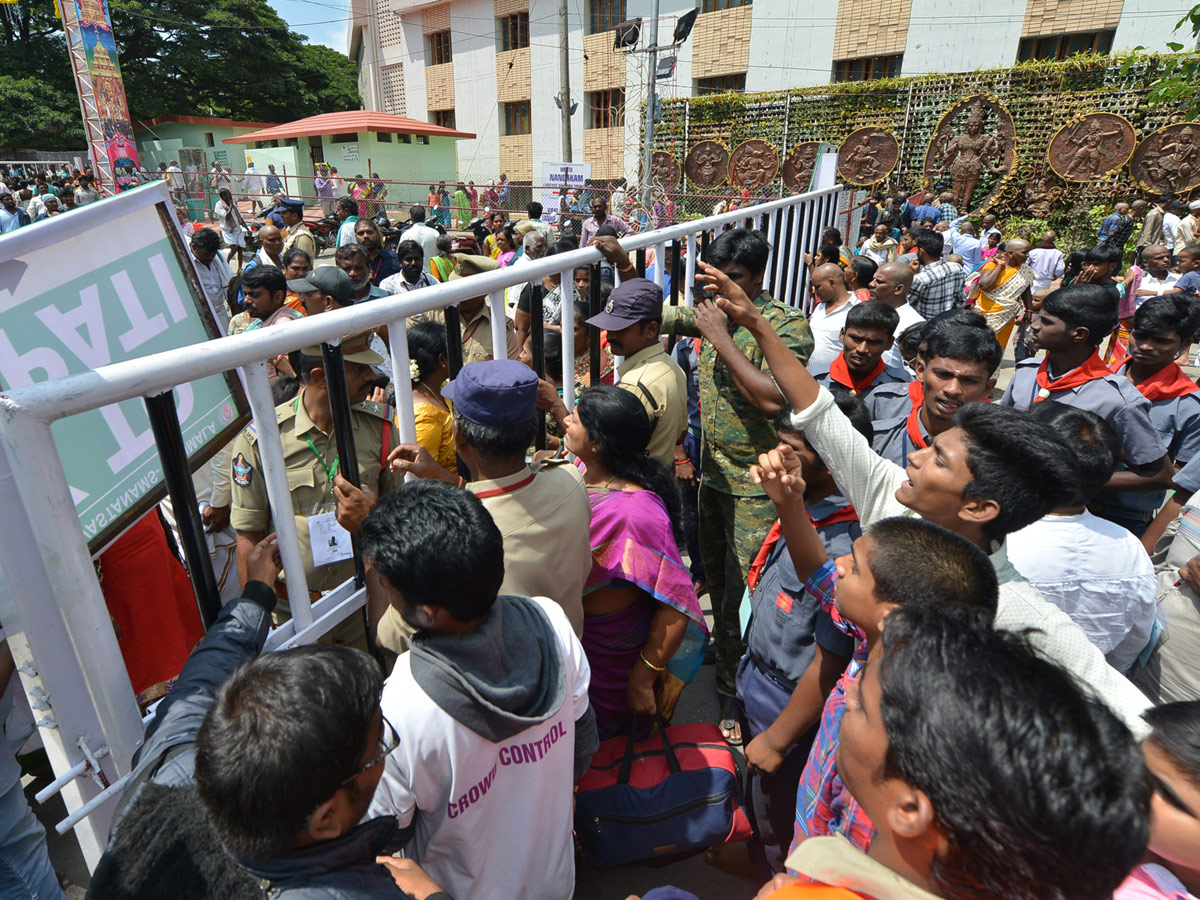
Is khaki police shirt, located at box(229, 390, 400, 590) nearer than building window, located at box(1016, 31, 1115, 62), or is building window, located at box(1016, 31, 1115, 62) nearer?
khaki police shirt, located at box(229, 390, 400, 590)

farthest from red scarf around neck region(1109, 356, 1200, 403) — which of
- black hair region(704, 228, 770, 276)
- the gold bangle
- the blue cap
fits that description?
the blue cap

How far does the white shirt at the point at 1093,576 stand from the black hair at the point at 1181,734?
717 millimetres

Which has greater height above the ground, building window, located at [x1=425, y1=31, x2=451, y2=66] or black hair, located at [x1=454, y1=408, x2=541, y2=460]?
building window, located at [x1=425, y1=31, x2=451, y2=66]

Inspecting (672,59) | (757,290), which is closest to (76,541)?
(757,290)

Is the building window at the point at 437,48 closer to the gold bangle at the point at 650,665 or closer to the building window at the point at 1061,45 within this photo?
the building window at the point at 1061,45

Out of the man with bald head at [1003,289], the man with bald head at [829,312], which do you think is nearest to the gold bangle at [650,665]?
the man with bald head at [829,312]

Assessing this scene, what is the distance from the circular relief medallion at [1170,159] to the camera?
1338 cm

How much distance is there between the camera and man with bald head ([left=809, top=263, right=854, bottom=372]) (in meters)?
3.98

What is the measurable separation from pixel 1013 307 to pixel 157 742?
6.54 m

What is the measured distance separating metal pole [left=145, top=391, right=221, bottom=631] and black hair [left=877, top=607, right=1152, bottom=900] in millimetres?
1183

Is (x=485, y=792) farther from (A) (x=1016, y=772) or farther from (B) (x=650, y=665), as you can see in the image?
(A) (x=1016, y=772)

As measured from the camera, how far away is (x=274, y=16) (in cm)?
3700

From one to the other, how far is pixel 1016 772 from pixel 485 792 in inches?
36.8

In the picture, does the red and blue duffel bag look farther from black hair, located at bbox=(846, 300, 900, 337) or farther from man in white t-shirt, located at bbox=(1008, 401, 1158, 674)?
black hair, located at bbox=(846, 300, 900, 337)
